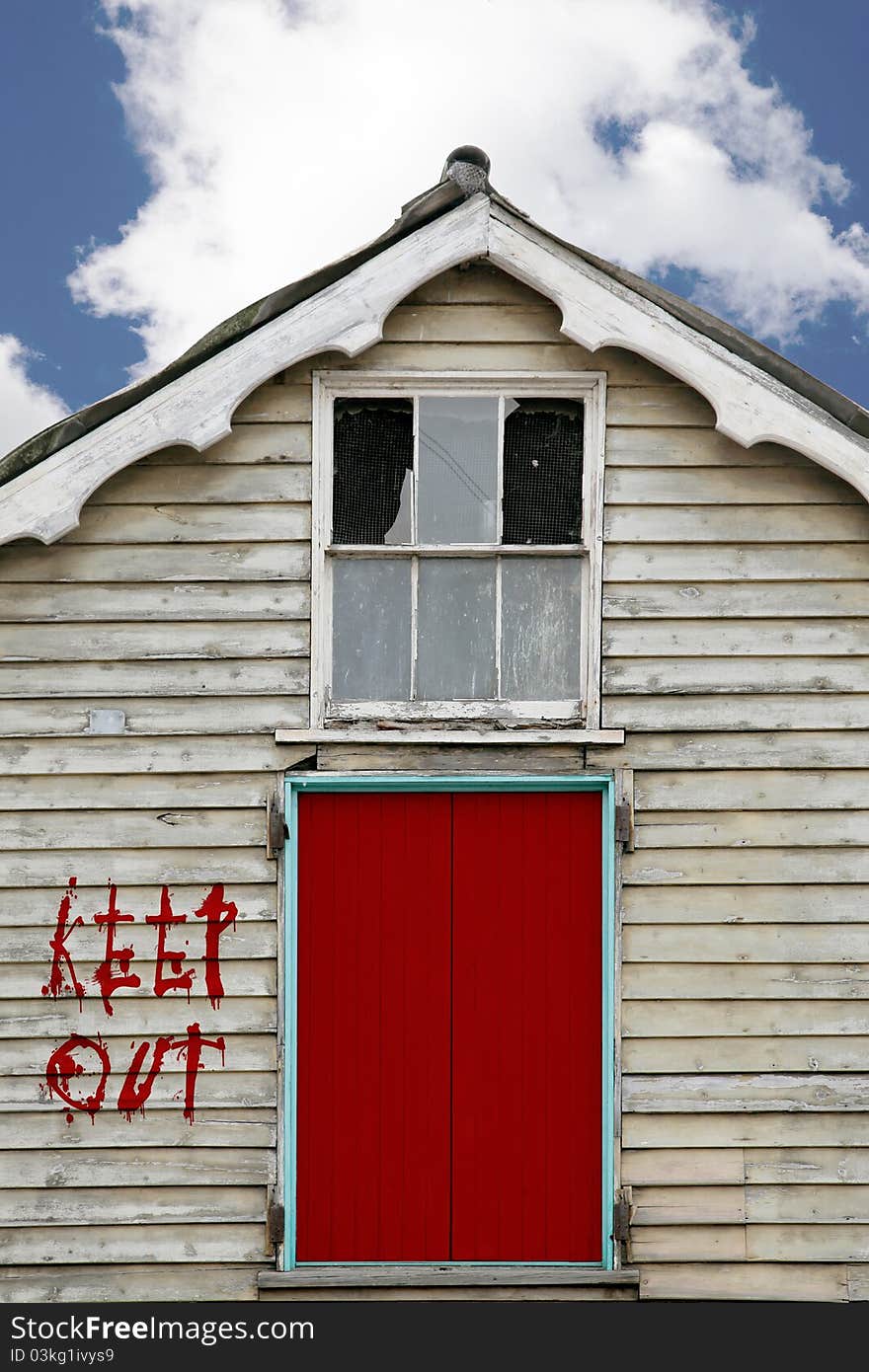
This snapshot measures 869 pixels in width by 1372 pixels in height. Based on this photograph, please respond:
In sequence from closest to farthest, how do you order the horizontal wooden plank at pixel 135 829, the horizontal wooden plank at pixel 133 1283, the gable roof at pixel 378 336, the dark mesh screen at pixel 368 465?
1. the gable roof at pixel 378 336
2. the horizontal wooden plank at pixel 133 1283
3. the horizontal wooden plank at pixel 135 829
4. the dark mesh screen at pixel 368 465

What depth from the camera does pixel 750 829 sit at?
566 cm

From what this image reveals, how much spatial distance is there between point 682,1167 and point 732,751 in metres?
1.91

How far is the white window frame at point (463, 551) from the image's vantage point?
224 inches

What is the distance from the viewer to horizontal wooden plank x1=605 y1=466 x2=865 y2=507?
18.7 ft

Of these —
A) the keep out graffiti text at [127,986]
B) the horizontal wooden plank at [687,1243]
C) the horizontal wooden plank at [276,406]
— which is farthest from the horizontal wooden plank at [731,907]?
the horizontal wooden plank at [276,406]

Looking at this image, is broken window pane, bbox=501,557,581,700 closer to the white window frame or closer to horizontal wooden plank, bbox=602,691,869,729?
the white window frame

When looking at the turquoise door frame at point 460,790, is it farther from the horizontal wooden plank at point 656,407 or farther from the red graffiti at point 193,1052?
the horizontal wooden plank at point 656,407

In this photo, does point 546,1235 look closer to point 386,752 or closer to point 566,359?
point 386,752

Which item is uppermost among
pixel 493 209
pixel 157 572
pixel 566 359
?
pixel 493 209

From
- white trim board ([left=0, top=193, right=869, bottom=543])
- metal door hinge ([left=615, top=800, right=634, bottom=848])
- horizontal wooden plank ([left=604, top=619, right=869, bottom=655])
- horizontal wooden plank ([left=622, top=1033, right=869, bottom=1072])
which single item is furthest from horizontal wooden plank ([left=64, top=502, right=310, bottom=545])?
horizontal wooden plank ([left=622, top=1033, right=869, bottom=1072])

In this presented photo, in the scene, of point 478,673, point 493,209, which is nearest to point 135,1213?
point 478,673

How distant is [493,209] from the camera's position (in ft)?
→ 18.1

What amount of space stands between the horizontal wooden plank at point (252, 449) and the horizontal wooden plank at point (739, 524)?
4.87 ft

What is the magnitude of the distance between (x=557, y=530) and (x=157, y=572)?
189 centimetres
